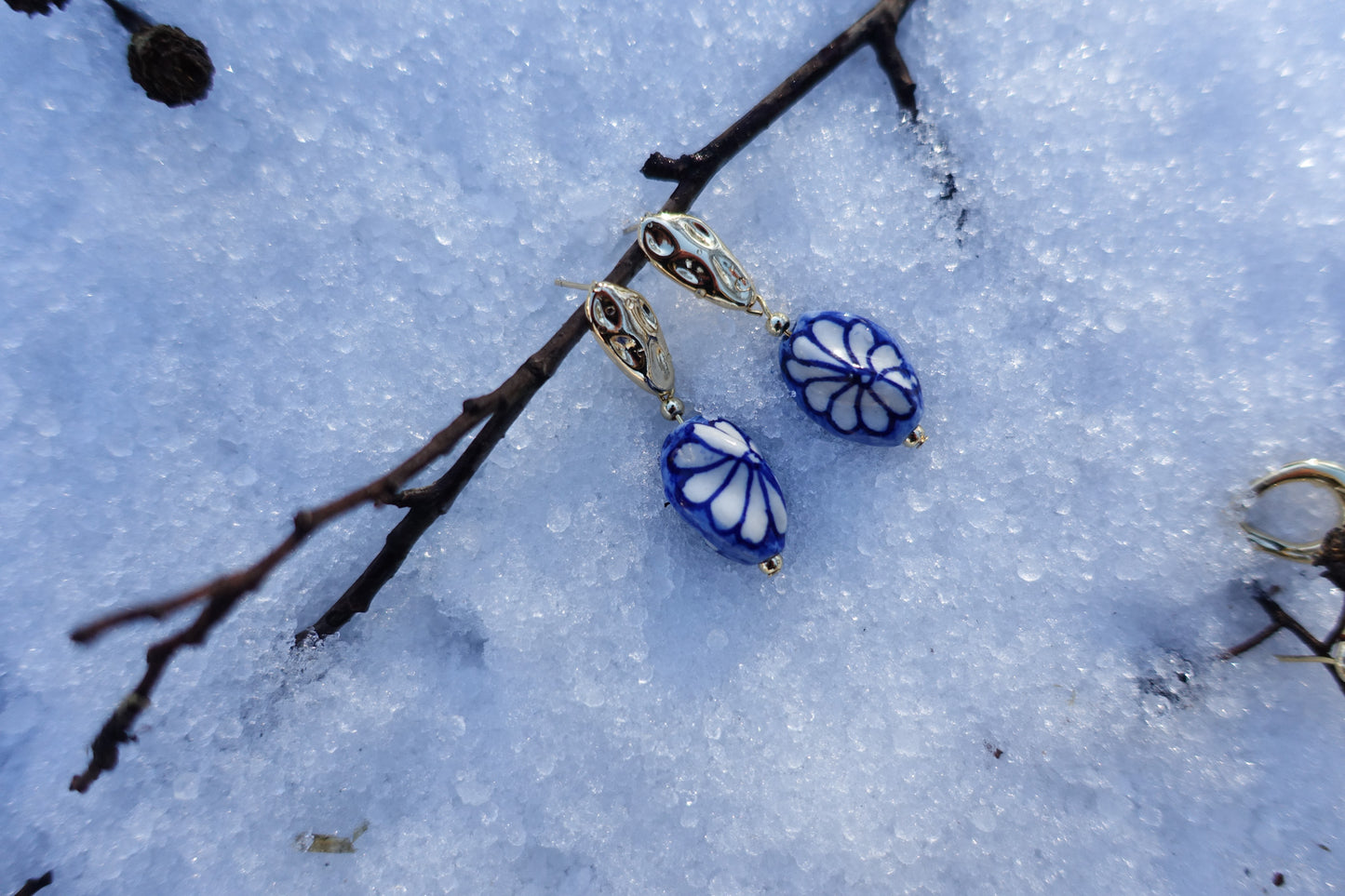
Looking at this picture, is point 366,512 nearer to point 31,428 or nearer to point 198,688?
point 198,688

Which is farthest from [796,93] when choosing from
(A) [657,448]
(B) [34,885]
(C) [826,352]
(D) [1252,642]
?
(B) [34,885]

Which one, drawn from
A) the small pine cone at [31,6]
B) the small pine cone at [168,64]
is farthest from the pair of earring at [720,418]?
the small pine cone at [31,6]

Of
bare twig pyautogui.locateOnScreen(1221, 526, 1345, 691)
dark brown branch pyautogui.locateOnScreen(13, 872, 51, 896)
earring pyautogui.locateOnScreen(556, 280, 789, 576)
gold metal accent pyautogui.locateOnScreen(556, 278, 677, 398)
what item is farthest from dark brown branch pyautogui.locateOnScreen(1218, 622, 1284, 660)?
dark brown branch pyautogui.locateOnScreen(13, 872, 51, 896)

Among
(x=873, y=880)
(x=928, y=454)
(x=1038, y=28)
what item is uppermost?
(x=1038, y=28)

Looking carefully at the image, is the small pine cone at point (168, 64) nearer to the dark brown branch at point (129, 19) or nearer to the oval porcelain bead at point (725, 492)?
the dark brown branch at point (129, 19)

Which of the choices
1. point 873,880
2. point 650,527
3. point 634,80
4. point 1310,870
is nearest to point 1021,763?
point 873,880

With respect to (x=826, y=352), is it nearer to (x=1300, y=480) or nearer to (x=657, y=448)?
(x=657, y=448)

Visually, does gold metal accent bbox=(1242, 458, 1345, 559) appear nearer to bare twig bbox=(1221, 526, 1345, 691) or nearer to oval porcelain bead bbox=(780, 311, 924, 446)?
bare twig bbox=(1221, 526, 1345, 691)
